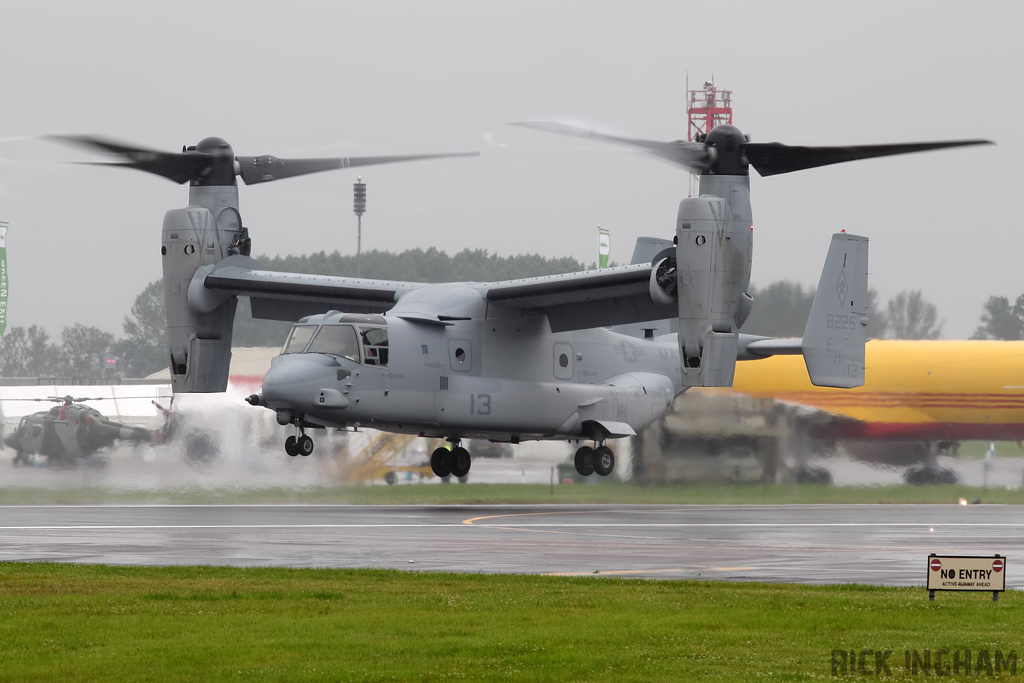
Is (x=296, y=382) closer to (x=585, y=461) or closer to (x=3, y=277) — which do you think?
(x=585, y=461)

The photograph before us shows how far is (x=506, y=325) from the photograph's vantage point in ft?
108

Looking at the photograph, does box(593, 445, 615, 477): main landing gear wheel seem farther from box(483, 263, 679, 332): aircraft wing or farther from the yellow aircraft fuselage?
the yellow aircraft fuselage

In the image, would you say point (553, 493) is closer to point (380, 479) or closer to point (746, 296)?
point (380, 479)

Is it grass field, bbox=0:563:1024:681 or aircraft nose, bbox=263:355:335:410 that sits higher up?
aircraft nose, bbox=263:355:335:410

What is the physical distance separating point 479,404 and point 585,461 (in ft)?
14.7

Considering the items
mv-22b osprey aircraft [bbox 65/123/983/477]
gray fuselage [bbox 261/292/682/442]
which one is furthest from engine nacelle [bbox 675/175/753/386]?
gray fuselage [bbox 261/292/682/442]

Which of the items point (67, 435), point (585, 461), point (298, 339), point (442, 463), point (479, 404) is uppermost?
point (298, 339)

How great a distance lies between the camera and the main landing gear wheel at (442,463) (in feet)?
112

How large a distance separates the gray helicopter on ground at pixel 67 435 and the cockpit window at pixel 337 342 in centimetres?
794

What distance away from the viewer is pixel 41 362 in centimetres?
7694

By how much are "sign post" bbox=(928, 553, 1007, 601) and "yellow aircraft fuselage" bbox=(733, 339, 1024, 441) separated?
23598 mm

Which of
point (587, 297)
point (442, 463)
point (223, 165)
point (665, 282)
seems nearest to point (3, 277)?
point (223, 165)

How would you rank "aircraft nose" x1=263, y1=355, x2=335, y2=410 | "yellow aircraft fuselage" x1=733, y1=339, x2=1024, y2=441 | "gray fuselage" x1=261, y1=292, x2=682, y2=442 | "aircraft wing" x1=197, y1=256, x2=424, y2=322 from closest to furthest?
1. "aircraft nose" x1=263, y1=355, x2=335, y2=410
2. "gray fuselage" x1=261, y1=292, x2=682, y2=442
3. "aircraft wing" x1=197, y1=256, x2=424, y2=322
4. "yellow aircraft fuselage" x1=733, y1=339, x2=1024, y2=441

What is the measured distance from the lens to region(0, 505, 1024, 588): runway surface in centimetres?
1792
